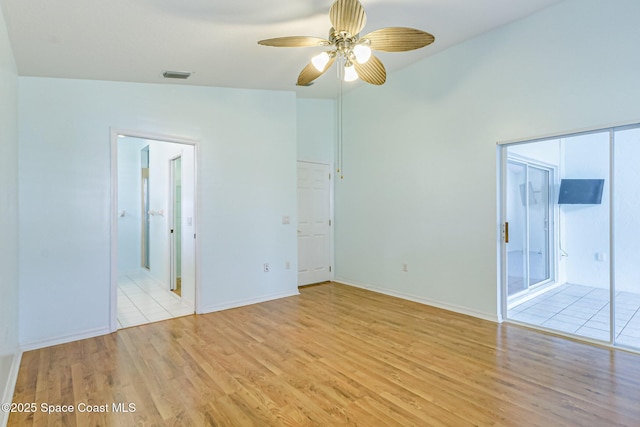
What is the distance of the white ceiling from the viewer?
90.7 inches

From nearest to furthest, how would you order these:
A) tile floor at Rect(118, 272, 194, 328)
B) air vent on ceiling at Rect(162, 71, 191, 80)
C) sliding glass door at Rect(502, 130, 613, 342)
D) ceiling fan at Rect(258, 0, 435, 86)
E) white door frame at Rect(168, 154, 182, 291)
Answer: ceiling fan at Rect(258, 0, 435, 86)
sliding glass door at Rect(502, 130, 613, 342)
air vent on ceiling at Rect(162, 71, 191, 80)
tile floor at Rect(118, 272, 194, 328)
white door frame at Rect(168, 154, 182, 291)

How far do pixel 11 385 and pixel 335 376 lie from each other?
2.28 meters

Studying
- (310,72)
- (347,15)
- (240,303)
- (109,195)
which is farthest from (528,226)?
(109,195)

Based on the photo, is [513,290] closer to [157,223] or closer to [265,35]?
[265,35]

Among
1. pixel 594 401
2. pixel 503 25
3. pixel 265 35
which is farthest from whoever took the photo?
pixel 503 25

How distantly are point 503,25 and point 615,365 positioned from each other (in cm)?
331

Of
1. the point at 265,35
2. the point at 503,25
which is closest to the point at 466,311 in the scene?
the point at 503,25

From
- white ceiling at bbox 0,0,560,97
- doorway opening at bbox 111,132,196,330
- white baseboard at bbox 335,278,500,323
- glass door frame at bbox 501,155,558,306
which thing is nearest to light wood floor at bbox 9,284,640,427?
white baseboard at bbox 335,278,500,323

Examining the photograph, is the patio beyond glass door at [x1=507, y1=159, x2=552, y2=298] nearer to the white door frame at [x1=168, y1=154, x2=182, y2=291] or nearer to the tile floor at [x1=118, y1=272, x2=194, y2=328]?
the tile floor at [x1=118, y1=272, x2=194, y2=328]

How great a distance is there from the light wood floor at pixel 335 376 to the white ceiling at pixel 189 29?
2575mm

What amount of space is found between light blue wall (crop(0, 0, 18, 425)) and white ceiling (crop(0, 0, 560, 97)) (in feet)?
0.72

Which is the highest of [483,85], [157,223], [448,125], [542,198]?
[483,85]

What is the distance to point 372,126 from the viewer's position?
5.02m

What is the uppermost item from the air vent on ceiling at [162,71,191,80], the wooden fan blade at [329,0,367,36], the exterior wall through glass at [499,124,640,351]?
the air vent on ceiling at [162,71,191,80]
